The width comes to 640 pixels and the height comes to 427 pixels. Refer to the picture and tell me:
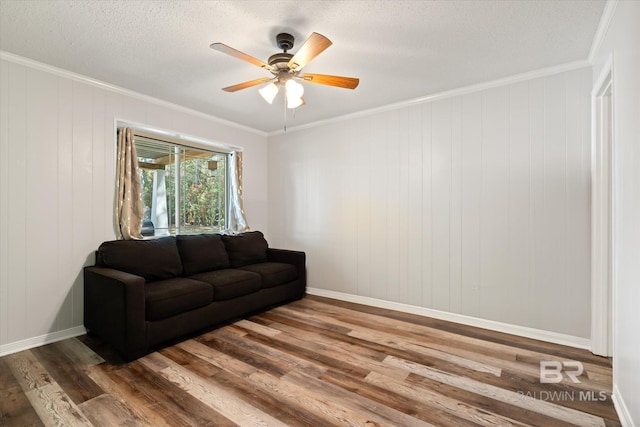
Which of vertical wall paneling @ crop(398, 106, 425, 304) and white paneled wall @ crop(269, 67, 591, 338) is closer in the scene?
white paneled wall @ crop(269, 67, 591, 338)

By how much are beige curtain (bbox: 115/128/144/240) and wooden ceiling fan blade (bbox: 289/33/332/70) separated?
7.22ft

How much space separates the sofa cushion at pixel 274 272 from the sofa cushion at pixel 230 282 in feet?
0.39

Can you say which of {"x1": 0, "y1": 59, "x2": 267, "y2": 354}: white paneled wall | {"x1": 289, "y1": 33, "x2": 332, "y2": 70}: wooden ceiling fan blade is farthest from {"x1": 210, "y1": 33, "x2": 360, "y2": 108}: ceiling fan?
{"x1": 0, "y1": 59, "x2": 267, "y2": 354}: white paneled wall

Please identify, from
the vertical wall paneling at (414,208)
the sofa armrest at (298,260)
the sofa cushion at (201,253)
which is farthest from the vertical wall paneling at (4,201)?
the vertical wall paneling at (414,208)

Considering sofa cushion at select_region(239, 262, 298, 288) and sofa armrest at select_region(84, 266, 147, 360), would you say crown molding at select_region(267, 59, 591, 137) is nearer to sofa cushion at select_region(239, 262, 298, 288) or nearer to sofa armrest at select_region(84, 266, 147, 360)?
sofa cushion at select_region(239, 262, 298, 288)

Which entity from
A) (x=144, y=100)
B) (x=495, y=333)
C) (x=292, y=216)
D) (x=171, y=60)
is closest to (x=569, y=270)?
(x=495, y=333)

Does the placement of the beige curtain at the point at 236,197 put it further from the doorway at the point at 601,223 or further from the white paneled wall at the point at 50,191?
the doorway at the point at 601,223

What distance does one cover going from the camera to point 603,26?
207 cm

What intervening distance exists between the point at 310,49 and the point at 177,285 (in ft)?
7.80

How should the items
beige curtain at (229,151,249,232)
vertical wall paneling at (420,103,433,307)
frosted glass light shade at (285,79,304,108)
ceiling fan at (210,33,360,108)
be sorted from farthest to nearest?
beige curtain at (229,151,249,232) < vertical wall paneling at (420,103,433,307) < frosted glass light shade at (285,79,304,108) < ceiling fan at (210,33,360,108)

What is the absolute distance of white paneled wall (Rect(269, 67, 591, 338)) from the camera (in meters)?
2.70

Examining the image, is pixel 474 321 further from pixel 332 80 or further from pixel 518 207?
pixel 332 80

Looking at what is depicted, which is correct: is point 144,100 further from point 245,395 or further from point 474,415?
point 474,415

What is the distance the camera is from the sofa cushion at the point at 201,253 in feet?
11.4
